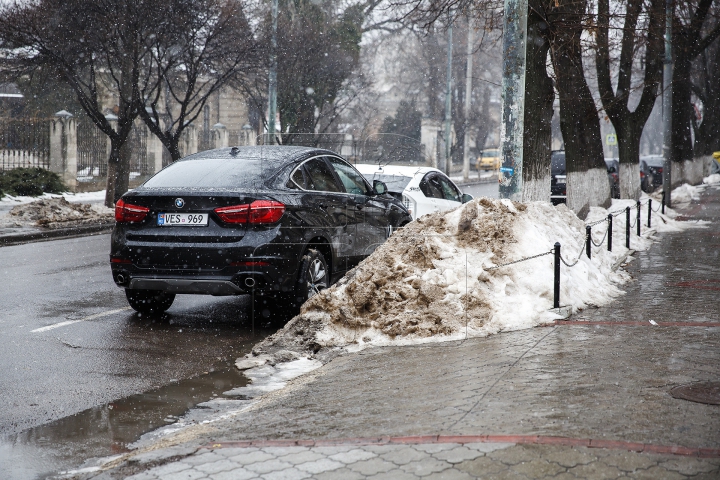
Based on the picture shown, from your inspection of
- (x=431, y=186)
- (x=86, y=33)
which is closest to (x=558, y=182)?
(x=431, y=186)

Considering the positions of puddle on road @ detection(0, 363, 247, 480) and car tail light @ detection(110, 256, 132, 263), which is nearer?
puddle on road @ detection(0, 363, 247, 480)

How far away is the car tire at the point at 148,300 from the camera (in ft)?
28.5

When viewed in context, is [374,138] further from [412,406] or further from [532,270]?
[412,406]

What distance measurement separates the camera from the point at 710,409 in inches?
189

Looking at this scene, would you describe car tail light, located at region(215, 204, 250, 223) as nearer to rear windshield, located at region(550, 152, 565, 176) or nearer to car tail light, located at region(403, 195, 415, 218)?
car tail light, located at region(403, 195, 415, 218)

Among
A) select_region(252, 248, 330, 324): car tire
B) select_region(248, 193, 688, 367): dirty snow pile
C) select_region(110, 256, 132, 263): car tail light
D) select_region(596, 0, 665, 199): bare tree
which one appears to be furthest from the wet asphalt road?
select_region(596, 0, 665, 199): bare tree

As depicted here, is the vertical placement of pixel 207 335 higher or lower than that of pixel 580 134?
lower

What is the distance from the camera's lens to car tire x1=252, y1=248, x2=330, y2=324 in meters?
8.06

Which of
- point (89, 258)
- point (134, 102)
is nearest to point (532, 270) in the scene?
point (89, 258)

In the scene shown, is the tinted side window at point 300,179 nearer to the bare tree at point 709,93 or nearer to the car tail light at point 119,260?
the car tail light at point 119,260

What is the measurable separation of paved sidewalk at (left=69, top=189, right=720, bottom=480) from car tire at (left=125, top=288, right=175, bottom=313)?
2817 mm

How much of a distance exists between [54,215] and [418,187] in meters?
9.96

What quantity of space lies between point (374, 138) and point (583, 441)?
18.2m

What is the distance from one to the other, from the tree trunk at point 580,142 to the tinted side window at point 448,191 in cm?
487
